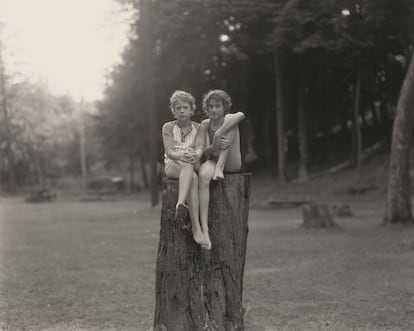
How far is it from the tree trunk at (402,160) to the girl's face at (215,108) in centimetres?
1157

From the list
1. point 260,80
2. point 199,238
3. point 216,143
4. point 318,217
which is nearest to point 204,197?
point 199,238

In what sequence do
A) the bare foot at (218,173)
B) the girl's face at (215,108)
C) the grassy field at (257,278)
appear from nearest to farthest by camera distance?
the bare foot at (218,173) → the girl's face at (215,108) → the grassy field at (257,278)

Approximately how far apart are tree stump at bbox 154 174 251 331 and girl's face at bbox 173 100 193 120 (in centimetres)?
61

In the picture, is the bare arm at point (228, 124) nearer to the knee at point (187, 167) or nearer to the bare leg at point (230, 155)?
the bare leg at point (230, 155)

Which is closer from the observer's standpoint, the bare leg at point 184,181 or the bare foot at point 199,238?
the bare leg at point 184,181

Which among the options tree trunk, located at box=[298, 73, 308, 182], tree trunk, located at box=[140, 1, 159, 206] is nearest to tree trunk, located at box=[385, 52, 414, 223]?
tree trunk, located at box=[140, 1, 159, 206]

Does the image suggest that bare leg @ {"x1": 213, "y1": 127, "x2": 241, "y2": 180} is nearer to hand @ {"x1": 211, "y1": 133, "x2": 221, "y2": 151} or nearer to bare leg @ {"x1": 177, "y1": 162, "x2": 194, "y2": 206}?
hand @ {"x1": 211, "y1": 133, "x2": 221, "y2": 151}

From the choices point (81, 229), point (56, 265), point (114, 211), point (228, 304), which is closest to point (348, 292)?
point (228, 304)

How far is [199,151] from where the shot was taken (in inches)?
236

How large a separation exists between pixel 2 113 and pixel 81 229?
1214 inches

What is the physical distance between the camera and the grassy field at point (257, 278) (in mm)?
8570

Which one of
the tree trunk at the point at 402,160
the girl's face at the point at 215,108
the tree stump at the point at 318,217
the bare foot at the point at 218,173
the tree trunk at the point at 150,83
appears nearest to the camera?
the bare foot at the point at 218,173

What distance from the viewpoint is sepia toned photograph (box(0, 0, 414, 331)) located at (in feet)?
20.2

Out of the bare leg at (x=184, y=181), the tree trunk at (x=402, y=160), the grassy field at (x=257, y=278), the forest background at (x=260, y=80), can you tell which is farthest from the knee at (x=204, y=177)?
the forest background at (x=260, y=80)
